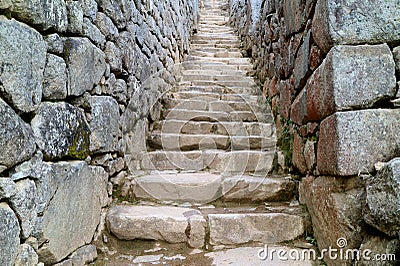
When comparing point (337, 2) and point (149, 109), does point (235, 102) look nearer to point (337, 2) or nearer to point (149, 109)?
point (149, 109)

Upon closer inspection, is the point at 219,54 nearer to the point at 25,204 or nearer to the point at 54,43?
the point at 54,43

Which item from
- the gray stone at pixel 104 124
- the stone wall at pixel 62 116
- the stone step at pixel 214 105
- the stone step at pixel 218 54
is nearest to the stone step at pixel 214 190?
the stone wall at pixel 62 116

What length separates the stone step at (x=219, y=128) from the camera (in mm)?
2898

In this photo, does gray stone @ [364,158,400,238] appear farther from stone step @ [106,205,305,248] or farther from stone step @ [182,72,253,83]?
stone step @ [182,72,253,83]

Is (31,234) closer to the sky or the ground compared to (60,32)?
closer to the ground

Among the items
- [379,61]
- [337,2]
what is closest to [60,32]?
[337,2]

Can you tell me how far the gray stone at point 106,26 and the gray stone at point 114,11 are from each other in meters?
Result: 0.03

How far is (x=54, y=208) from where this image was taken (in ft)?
4.27

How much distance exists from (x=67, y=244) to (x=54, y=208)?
216 mm

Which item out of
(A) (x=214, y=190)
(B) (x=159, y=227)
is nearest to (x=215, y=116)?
(A) (x=214, y=190)

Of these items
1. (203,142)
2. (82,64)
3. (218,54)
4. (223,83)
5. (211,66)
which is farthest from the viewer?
(218,54)

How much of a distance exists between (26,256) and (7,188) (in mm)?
280

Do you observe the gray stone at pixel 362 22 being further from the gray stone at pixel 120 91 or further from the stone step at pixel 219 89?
the stone step at pixel 219 89

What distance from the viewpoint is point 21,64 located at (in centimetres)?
107
